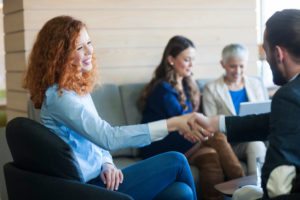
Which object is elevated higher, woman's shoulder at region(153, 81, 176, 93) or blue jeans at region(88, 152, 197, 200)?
woman's shoulder at region(153, 81, 176, 93)

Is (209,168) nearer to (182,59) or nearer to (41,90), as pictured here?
(182,59)

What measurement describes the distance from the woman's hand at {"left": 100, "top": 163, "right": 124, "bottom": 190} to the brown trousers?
1133 millimetres

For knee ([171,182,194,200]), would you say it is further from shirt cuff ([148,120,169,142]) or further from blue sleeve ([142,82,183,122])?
blue sleeve ([142,82,183,122])

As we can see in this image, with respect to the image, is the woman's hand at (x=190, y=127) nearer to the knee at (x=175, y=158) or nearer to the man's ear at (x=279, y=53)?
the knee at (x=175, y=158)

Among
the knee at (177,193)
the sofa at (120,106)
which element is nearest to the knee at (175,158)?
the knee at (177,193)

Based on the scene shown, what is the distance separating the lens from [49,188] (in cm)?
208

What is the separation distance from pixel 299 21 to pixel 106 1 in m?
2.38

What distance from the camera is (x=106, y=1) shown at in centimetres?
397

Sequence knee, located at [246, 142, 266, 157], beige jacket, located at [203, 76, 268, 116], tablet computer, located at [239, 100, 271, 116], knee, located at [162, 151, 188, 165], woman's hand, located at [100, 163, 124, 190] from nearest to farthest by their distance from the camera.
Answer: woman's hand, located at [100, 163, 124, 190], knee, located at [162, 151, 188, 165], tablet computer, located at [239, 100, 271, 116], knee, located at [246, 142, 266, 157], beige jacket, located at [203, 76, 268, 116]

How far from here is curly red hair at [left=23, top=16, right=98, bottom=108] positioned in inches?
93.1

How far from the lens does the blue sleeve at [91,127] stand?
2.23 metres

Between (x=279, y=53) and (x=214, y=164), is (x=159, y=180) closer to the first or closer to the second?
(x=279, y=53)

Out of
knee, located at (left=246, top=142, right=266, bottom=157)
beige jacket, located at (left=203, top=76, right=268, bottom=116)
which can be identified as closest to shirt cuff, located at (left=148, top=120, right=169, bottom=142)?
knee, located at (left=246, top=142, right=266, bottom=157)

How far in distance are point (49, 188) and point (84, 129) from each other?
0.91 ft
